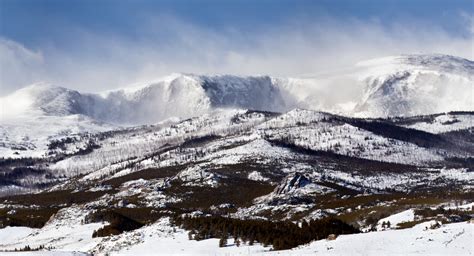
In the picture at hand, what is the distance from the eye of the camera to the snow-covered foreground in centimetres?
5466

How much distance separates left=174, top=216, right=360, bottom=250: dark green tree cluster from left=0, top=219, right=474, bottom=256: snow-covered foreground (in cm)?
112

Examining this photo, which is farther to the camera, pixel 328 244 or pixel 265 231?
pixel 265 231

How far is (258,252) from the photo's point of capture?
205 ft

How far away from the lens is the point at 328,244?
58156 millimetres

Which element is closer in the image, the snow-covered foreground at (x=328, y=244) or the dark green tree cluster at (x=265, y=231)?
the snow-covered foreground at (x=328, y=244)

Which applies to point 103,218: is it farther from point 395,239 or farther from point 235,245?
point 395,239

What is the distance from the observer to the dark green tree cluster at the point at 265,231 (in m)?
65.8

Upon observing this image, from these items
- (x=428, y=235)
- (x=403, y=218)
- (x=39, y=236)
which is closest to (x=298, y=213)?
(x=403, y=218)

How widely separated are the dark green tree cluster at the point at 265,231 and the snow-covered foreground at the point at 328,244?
1121mm

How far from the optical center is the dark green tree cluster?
216ft

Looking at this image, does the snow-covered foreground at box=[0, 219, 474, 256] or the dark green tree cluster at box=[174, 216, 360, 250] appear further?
the dark green tree cluster at box=[174, 216, 360, 250]

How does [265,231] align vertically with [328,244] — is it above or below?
below

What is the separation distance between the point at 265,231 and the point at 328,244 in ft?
37.1

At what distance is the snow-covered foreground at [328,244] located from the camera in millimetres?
54656
